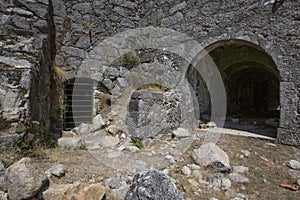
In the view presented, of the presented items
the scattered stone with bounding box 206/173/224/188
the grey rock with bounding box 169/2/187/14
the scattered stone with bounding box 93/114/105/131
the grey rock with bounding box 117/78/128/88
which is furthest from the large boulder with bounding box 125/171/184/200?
the grey rock with bounding box 169/2/187/14

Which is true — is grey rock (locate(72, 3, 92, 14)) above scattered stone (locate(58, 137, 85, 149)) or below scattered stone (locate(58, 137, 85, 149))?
above

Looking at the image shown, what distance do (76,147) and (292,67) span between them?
3.16 m

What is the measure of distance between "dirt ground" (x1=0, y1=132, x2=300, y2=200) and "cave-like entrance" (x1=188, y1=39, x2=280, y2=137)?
0.74 meters

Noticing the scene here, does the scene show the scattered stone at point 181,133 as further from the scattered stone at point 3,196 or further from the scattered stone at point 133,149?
the scattered stone at point 3,196

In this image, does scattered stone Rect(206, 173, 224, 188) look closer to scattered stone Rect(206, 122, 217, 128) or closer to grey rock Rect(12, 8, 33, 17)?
scattered stone Rect(206, 122, 217, 128)

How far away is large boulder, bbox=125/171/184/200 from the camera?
1528 mm

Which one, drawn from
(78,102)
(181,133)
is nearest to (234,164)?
(181,133)

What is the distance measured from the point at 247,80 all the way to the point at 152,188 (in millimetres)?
6139

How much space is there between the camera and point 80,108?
151 inches

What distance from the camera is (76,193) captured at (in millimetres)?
1715

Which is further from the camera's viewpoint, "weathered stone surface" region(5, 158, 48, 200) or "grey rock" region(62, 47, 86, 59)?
"grey rock" region(62, 47, 86, 59)

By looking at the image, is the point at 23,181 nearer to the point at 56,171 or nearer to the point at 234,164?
the point at 56,171

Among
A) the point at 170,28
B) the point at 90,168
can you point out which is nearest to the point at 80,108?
the point at 90,168

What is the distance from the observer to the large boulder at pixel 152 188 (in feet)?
5.01
